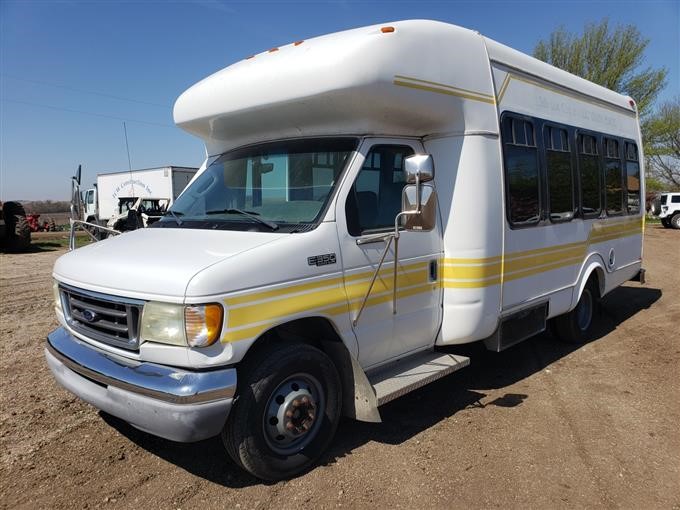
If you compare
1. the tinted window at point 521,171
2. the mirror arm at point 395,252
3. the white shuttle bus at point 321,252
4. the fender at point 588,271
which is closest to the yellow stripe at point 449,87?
the white shuttle bus at point 321,252

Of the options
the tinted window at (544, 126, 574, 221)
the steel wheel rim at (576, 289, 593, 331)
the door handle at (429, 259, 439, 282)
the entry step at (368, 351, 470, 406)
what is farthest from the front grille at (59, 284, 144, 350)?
the steel wheel rim at (576, 289, 593, 331)

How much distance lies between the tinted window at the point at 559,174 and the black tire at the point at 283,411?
3.26 meters

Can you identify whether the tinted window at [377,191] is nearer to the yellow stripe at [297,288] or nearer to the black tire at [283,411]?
the yellow stripe at [297,288]

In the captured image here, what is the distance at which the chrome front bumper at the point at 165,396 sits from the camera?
299cm

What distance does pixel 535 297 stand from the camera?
544cm

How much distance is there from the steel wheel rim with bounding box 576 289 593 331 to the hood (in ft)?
15.5

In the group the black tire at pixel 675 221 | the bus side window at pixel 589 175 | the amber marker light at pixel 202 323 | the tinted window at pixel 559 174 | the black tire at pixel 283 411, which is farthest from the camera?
the black tire at pixel 675 221

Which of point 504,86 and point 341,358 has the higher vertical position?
point 504,86

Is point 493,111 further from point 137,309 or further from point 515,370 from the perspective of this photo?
point 137,309

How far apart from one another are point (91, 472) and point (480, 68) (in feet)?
14.1

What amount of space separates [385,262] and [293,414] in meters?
1.26

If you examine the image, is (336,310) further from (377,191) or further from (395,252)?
(377,191)

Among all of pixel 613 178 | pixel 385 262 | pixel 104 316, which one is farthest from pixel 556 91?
pixel 104 316

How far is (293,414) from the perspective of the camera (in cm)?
354
